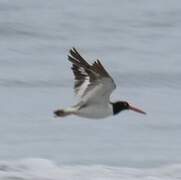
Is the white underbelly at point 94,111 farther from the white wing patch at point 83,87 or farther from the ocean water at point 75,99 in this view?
the ocean water at point 75,99

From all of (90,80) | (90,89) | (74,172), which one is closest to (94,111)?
(90,89)

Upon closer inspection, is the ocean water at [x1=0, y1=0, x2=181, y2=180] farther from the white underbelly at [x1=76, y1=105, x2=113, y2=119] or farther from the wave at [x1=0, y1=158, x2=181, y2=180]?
the white underbelly at [x1=76, y1=105, x2=113, y2=119]

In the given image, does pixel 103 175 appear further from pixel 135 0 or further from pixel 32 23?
pixel 135 0

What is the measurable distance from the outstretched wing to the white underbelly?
0.09 m

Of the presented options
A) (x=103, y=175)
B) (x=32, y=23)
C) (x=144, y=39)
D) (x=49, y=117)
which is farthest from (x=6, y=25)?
(x=103, y=175)

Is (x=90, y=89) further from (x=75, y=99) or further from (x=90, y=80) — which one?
(x=75, y=99)

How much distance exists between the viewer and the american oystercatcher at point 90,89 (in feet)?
38.5

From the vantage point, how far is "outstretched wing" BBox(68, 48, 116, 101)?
38.3ft

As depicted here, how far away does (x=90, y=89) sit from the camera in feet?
39.4

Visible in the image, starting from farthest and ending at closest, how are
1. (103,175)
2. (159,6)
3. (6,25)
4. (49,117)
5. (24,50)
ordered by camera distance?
(159,6), (6,25), (24,50), (49,117), (103,175)

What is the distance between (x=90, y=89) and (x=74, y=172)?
1128mm

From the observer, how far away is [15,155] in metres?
13.5

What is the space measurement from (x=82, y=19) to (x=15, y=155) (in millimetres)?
8856

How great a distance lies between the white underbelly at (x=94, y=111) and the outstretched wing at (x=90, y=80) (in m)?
0.09
